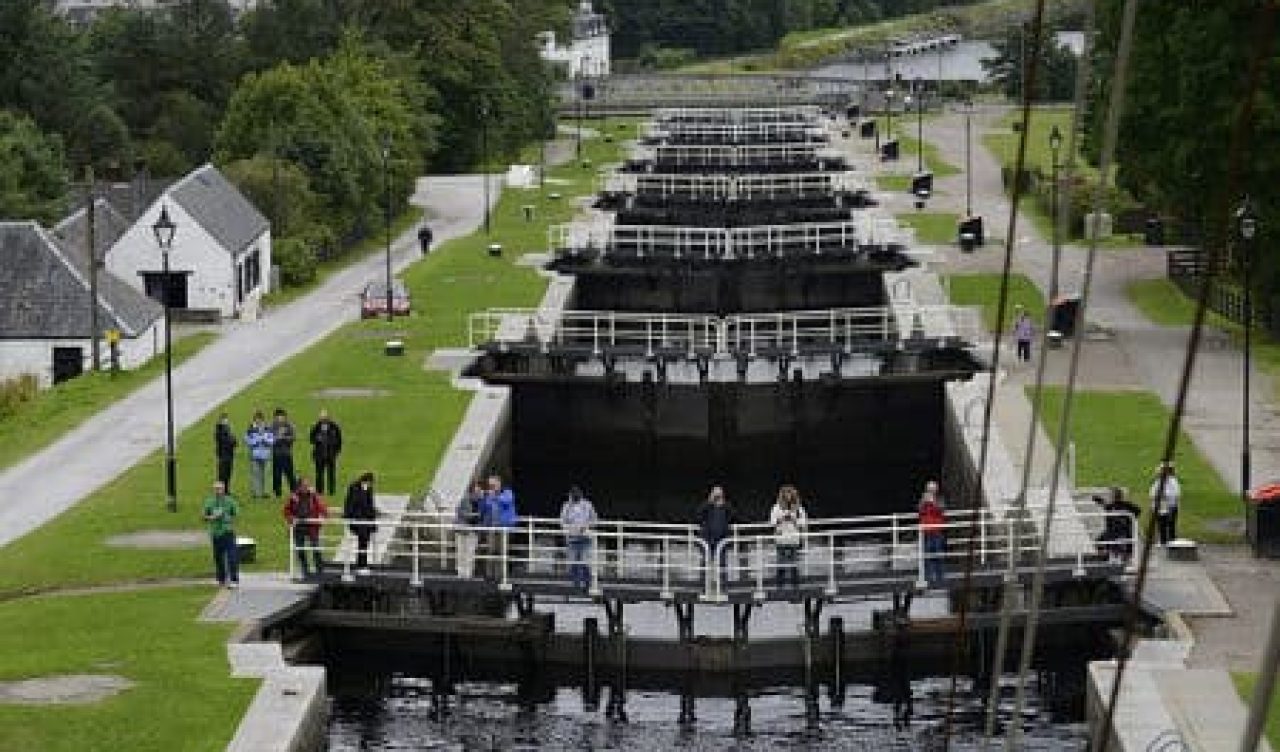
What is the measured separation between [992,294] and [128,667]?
135 feet

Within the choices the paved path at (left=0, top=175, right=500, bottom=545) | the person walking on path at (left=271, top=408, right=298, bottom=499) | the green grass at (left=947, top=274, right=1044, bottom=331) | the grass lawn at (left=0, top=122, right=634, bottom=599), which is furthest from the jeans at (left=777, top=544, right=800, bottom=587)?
the green grass at (left=947, top=274, right=1044, bottom=331)

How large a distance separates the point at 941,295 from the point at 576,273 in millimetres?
12354

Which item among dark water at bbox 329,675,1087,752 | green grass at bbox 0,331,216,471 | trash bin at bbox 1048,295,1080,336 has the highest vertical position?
trash bin at bbox 1048,295,1080,336

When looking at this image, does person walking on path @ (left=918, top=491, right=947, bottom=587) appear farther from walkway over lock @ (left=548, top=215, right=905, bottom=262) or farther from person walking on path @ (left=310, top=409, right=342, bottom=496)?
walkway over lock @ (left=548, top=215, right=905, bottom=262)

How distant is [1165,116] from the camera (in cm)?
5728

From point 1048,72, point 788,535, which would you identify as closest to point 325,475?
point 788,535

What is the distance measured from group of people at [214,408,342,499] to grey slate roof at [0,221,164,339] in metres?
17.1

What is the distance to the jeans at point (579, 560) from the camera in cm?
3559

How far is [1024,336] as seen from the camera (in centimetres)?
5809

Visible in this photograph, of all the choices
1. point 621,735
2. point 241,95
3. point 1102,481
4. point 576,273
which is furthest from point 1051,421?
point 241,95

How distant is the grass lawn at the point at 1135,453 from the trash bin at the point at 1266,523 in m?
1.07

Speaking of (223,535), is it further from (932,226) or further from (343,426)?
(932,226)

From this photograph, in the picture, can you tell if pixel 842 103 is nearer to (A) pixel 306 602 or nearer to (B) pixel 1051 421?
(B) pixel 1051 421

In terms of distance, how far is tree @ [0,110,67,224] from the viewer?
246 feet
